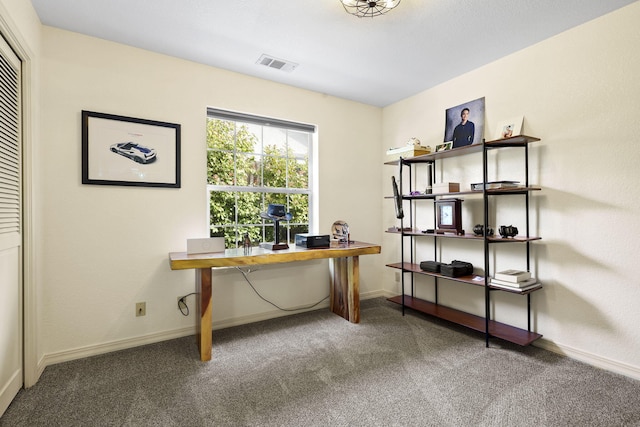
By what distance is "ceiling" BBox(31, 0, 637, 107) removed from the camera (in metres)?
2.07

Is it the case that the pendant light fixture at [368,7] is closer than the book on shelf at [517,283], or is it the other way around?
the pendant light fixture at [368,7]

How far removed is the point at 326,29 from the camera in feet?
7.59

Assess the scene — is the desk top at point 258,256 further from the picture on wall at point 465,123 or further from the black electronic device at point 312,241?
the picture on wall at point 465,123

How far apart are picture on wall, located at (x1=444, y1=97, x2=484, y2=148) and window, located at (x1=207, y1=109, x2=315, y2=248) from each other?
4.87ft

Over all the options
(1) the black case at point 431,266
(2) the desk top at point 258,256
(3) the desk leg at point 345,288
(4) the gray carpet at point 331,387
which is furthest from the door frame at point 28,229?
(1) the black case at point 431,266

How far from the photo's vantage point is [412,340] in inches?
105

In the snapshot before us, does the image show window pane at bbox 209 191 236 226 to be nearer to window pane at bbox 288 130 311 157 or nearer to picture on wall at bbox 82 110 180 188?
picture on wall at bbox 82 110 180 188

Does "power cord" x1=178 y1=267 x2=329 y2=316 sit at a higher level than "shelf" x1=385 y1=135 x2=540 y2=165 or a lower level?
lower

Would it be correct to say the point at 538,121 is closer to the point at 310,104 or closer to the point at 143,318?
the point at 310,104

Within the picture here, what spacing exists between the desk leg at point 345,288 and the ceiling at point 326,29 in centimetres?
190

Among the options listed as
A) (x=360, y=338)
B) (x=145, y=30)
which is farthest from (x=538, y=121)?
(x=145, y=30)

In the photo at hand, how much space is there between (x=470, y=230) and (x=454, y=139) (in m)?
0.93

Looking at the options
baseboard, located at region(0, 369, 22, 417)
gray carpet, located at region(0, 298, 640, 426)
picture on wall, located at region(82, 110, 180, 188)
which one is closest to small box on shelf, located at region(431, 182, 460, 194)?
gray carpet, located at region(0, 298, 640, 426)

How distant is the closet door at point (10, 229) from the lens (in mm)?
1723
